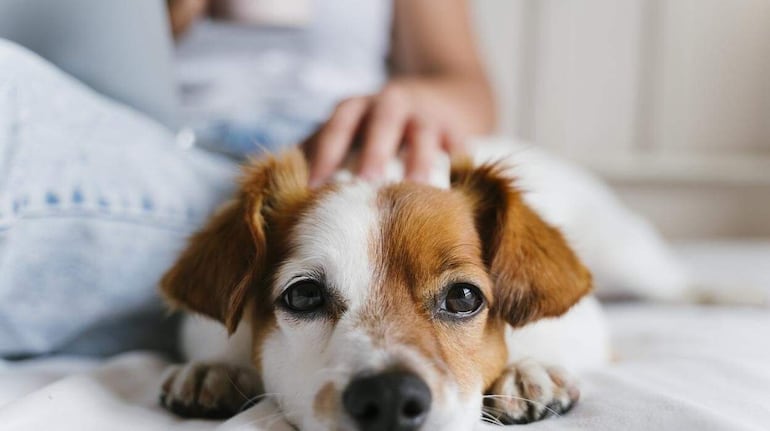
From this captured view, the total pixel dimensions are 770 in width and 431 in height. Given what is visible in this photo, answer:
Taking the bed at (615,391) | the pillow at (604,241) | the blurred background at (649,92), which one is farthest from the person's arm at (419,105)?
the blurred background at (649,92)

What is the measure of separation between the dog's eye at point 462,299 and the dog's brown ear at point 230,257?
26 cm

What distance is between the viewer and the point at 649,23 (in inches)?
125

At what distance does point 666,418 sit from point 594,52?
102 inches

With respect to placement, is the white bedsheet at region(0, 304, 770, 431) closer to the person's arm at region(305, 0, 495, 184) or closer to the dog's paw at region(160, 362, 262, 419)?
the dog's paw at region(160, 362, 262, 419)

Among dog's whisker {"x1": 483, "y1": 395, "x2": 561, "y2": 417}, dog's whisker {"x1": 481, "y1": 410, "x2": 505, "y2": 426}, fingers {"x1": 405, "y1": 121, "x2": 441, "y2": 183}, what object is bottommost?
dog's whisker {"x1": 481, "y1": 410, "x2": 505, "y2": 426}

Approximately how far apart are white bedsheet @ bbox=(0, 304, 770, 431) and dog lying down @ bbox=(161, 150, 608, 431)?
0.05 m

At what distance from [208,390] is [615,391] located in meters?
0.53

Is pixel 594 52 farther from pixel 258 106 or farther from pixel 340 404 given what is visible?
pixel 340 404

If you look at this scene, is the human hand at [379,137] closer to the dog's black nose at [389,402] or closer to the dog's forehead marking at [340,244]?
the dog's forehead marking at [340,244]

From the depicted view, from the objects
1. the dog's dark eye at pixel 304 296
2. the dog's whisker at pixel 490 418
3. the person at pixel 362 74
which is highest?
the person at pixel 362 74

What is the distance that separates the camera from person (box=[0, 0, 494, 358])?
1.02m

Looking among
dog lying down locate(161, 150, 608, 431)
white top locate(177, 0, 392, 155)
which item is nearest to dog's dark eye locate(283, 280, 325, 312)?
dog lying down locate(161, 150, 608, 431)

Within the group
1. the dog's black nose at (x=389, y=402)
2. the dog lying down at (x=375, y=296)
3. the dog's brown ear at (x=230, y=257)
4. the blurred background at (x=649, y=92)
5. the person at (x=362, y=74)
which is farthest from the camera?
the blurred background at (x=649, y=92)

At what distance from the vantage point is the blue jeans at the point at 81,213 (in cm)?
101
